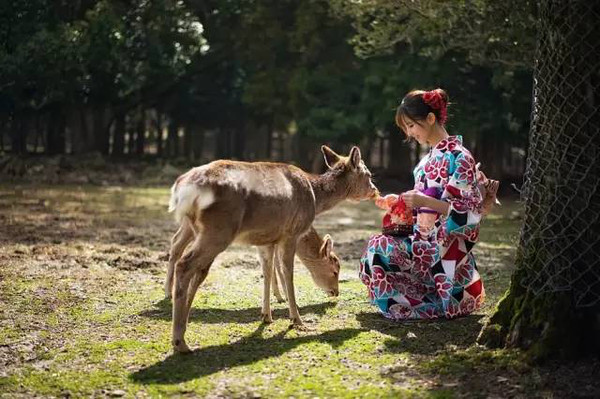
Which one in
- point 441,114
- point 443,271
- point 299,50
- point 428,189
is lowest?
point 443,271

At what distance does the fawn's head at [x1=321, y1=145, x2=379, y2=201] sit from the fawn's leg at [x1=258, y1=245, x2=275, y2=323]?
1.12 metres

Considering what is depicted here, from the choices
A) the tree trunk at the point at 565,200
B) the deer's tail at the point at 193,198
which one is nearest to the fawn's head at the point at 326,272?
the deer's tail at the point at 193,198

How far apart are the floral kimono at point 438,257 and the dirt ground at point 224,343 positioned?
0.66 feet

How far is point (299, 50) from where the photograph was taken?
86.2ft

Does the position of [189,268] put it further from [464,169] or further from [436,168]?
[464,169]

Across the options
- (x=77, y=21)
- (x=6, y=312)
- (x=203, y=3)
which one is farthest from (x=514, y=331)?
(x=203, y=3)

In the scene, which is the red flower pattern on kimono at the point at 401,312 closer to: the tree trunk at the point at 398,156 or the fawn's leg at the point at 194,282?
the fawn's leg at the point at 194,282

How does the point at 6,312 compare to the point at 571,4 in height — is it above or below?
below

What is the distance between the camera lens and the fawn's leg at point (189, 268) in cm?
525

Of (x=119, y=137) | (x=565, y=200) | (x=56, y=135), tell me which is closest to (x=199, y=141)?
(x=119, y=137)

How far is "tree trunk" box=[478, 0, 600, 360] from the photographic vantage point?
4801 millimetres

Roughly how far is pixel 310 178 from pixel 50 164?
2004cm

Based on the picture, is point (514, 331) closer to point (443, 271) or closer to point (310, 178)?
point (443, 271)

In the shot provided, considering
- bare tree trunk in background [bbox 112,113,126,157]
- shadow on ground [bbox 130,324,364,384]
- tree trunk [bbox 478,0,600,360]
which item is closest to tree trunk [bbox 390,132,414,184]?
bare tree trunk in background [bbox 112,113,126,157]
